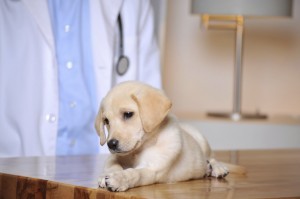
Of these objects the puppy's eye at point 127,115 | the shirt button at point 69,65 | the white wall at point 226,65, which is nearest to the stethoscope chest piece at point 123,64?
the shirt button at point 69,65

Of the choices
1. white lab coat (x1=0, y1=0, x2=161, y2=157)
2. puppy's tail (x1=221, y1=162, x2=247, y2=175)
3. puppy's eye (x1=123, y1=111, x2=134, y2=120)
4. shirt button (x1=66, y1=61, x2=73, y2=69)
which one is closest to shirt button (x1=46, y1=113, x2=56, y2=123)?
white lab coat (x1=0, y1=0, x2=161, y2=157)

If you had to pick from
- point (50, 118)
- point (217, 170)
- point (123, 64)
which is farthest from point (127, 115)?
point (123, 64)

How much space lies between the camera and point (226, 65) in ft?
9.24

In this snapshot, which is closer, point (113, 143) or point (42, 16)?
point (113, 143)

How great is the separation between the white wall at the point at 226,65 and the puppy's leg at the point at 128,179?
1935 mm

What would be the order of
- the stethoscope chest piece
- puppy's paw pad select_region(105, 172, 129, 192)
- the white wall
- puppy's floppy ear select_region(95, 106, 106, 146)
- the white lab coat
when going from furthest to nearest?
the white wall
the stethoscope chest piece
the white lab coat
puppy's floppy ear select_region(95, 106, 106, 146)
puppy's paw pad select_region(105, 172, 129, 192)

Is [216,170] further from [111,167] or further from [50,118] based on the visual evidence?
[50,118]

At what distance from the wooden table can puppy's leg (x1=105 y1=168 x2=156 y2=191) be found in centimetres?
1

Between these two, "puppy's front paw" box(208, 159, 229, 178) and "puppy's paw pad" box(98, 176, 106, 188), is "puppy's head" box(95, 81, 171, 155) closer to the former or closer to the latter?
"puppy's paw pad" box(98, 176, 106, 188)

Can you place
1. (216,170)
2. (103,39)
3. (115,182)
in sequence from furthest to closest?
(103,39), (216,170), (115,182)

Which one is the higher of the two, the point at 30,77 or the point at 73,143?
the point at 30,77

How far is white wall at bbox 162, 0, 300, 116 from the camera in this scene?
2.79 metres

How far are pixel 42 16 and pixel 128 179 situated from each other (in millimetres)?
765

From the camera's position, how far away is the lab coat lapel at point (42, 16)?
146 cm
